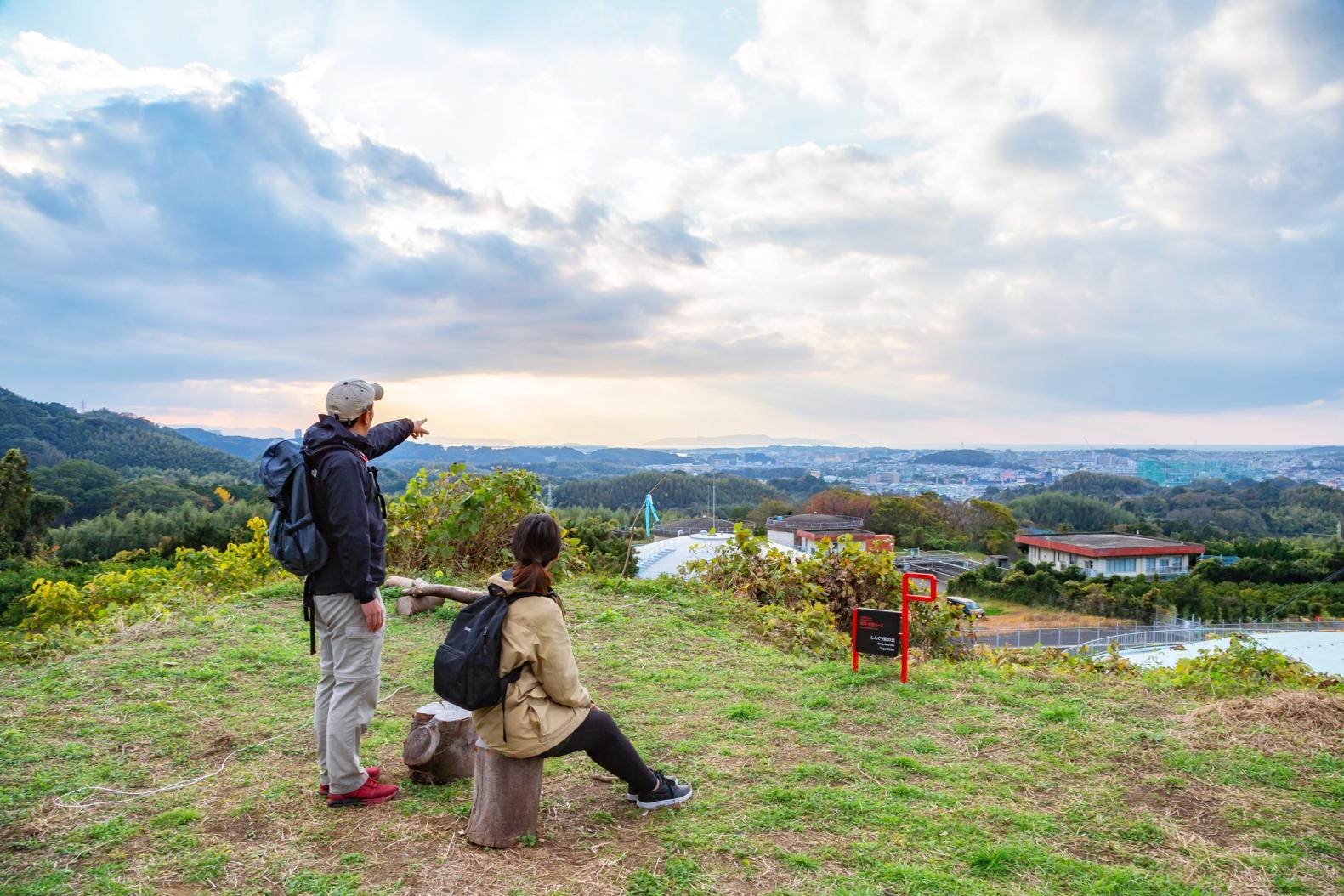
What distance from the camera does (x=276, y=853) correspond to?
3.01 metres

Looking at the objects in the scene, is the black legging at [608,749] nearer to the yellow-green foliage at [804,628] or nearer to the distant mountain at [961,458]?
the yellow-green foliage at [804,628]

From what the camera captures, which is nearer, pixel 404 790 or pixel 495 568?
pixel 404 790

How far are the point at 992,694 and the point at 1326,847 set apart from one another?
2.13m

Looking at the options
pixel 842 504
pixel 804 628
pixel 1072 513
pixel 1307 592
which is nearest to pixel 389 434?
pixel 804 628

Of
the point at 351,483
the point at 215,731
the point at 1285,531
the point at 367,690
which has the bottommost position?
the point at 1285,531

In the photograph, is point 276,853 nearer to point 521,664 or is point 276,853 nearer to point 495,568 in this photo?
point 521,664

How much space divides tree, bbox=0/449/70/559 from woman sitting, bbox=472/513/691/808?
37.5 metres

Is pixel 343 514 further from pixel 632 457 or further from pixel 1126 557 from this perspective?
pixel 632 457

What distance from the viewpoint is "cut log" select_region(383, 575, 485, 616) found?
A: 10.5 feet

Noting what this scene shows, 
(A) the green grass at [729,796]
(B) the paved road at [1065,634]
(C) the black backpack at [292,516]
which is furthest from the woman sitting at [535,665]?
(B) the paved road at [1065,634]

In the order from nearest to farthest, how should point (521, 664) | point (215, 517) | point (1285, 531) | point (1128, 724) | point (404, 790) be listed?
point (521, 664) → point (404, 790) → point (1128, 724) → point (215, 517) → point (1285, 531)

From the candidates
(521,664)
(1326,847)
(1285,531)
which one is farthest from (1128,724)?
(1285,531)

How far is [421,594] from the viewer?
3.33 meters

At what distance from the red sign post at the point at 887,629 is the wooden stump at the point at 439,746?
10.0 ft
